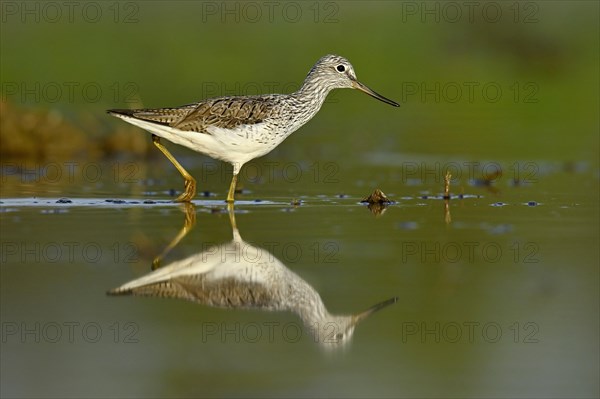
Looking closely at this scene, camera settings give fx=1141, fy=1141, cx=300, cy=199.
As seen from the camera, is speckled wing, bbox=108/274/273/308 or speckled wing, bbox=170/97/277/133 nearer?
speckled wing, bbox=108/274/273/308

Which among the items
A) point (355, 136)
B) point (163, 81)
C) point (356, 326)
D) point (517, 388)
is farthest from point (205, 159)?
point (517, 388)

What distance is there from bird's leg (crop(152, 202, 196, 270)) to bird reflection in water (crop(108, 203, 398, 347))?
5cm

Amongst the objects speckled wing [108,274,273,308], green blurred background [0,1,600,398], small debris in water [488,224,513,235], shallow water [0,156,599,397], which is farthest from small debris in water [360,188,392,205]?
speckled wing [108,274,273,308]

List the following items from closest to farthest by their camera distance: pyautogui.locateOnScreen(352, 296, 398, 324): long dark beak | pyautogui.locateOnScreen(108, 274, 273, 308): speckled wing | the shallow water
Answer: the shallow water < pyautogui.locateOnScreen(352, 296, 398, 324): long dark beak < pyautogui.locateOnScreen(108, 274, 273, 308): speckled wing

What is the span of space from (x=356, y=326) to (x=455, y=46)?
20367mm

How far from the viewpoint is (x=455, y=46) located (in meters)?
26.1

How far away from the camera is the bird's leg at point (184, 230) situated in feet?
26.6

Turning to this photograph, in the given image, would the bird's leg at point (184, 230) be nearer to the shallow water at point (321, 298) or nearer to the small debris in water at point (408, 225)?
the shallow water at point (321, 298)

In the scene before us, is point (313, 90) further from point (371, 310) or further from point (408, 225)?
point (371, 310)

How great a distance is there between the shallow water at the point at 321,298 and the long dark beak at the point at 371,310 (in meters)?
0.05

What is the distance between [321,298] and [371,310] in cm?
45

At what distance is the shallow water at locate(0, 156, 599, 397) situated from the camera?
5512 mm

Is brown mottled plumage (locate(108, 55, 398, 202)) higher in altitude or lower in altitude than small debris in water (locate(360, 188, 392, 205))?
higher

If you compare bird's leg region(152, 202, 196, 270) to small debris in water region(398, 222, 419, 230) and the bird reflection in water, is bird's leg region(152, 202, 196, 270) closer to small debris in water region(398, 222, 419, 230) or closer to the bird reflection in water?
the bird reflection in water
